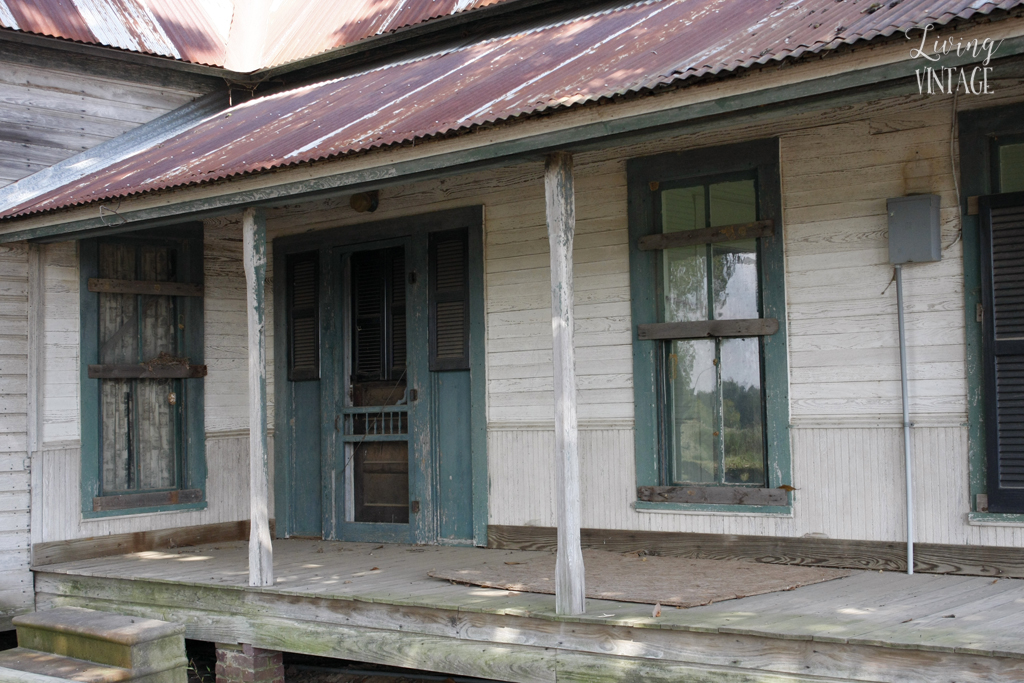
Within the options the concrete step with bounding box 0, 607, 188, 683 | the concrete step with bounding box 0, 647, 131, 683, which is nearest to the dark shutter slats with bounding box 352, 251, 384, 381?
the concrete step with bounding box 0, 607, 188, 683

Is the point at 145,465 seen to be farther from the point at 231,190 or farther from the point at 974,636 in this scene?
the point at 974,636

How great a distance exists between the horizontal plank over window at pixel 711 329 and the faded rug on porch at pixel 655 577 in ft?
4.64

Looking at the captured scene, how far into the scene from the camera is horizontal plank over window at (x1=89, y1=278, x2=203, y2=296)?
27.8 ft

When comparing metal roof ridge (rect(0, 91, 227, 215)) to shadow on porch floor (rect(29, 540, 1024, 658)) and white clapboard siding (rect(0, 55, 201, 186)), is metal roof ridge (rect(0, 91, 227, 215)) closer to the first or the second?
white clapboard siding (rect(0, 55, 201, 186))

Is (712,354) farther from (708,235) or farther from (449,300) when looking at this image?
(449,300)

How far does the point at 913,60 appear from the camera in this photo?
174 inches

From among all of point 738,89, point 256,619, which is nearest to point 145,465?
point 256,619

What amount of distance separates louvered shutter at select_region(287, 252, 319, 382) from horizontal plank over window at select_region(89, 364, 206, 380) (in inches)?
30.7

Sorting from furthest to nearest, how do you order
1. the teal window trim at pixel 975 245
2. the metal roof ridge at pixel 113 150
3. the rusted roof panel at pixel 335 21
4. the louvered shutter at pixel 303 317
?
the louvered shutter at pixel 303 317 < the rusted roof panel at pixel 335 21 < the metal roof ridge at pixel 113 150 < the teal window trim at pixel 975 245

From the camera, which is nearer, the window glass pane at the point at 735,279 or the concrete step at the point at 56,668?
the concrete step at the point at 56,668

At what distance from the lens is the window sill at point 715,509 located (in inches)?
260

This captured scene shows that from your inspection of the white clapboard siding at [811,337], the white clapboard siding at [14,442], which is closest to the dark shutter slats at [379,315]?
the white clapboard siding at [811,337]

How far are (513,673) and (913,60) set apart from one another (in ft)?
11.4

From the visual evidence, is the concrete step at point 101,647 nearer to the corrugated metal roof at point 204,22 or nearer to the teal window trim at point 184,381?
the teal window trim at point 184,381
